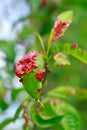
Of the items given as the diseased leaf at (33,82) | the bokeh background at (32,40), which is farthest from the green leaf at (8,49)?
the diseased leaf at (33,82)

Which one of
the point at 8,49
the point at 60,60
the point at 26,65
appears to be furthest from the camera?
the point at 8,49

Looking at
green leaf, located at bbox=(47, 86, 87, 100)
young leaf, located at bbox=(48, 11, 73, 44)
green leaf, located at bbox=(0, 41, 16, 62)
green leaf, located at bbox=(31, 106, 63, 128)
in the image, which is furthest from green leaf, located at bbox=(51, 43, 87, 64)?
green leaf, located at bbox=(0, 41, 16, 62)

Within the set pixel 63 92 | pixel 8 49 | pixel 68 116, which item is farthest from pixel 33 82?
pixel 8 49

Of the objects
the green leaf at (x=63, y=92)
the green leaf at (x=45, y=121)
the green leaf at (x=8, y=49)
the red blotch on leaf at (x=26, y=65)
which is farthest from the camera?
the green leaf at (x=8, y=49)

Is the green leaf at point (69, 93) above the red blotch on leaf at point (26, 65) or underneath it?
above

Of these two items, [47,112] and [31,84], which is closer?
[31,84]

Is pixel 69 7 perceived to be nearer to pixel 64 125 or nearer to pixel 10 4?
pixel 10 4

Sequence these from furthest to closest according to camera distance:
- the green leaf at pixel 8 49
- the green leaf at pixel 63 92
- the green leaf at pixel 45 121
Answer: the green leaf at pixel 8 49, the green leaf at pixel 63 92, the green leaf at pixel 45 121

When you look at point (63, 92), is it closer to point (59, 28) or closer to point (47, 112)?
point (47, 112)

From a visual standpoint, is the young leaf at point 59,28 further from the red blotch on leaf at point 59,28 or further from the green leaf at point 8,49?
the green leaf at point 8,49

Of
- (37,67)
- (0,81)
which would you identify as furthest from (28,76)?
(0,81)

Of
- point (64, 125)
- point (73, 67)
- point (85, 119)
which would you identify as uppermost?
point (73, 67)
